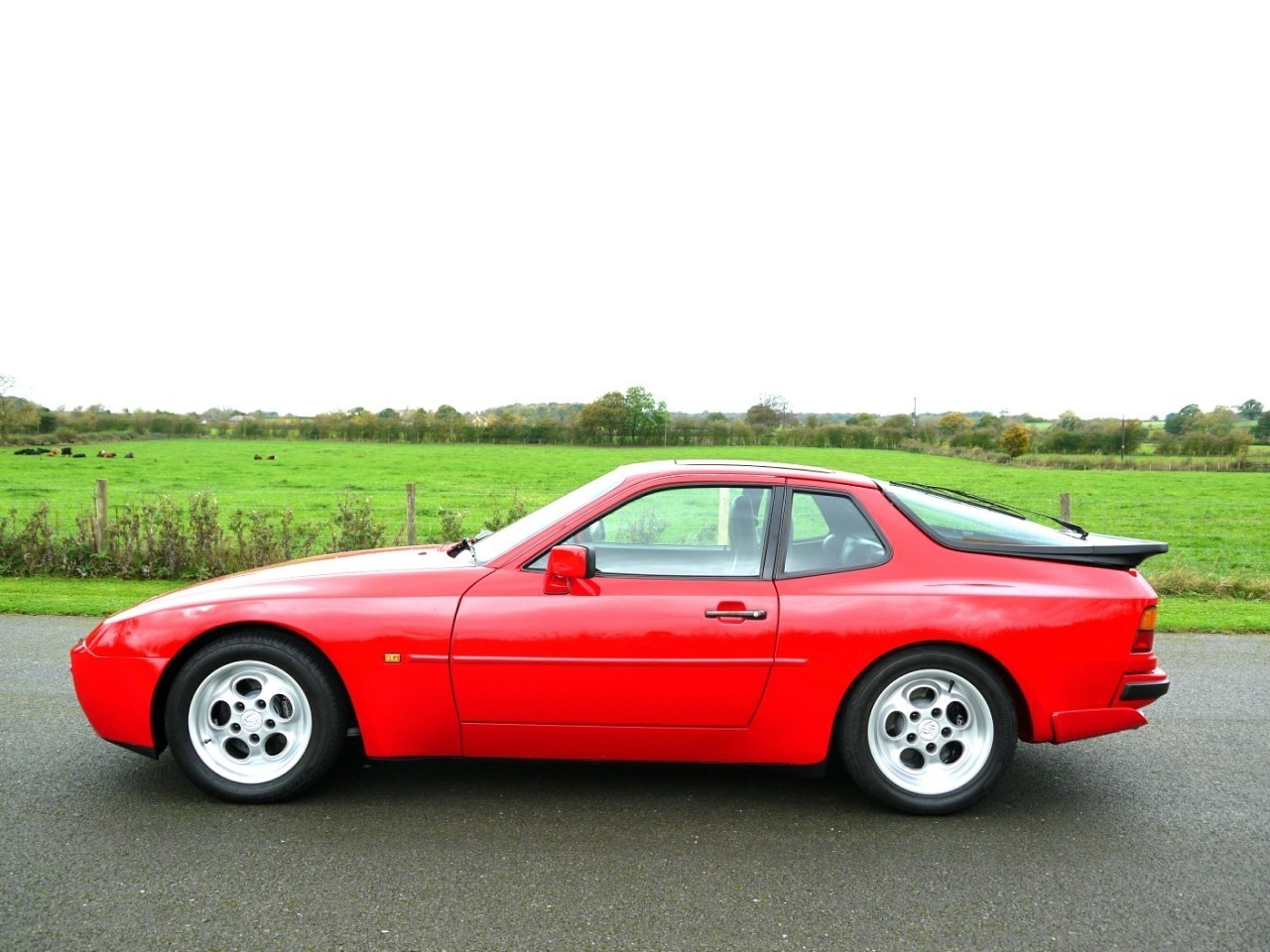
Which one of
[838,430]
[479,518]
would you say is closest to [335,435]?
[838,430]

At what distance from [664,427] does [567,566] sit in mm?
52386

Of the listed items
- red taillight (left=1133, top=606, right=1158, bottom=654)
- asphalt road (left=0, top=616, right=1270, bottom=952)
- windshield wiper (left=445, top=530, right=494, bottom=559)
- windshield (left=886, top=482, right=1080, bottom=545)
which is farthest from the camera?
windshield wiper (left=445, top=530, right=494, bottom=559)

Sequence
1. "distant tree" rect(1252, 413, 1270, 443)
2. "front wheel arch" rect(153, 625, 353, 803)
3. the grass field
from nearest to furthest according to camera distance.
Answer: "front wheel arch" rect(153, 625, 353, 803)
the grass field
"distant tree" rect(1252, 413, 1270, 443)

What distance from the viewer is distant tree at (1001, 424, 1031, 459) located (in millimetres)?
54938

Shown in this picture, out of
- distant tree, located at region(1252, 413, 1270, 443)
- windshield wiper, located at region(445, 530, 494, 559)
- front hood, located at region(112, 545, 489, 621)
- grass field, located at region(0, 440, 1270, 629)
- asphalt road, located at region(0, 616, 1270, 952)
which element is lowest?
grass field, located at region(0, 440, 1270, 629)

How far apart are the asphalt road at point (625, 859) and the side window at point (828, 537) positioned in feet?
3.45

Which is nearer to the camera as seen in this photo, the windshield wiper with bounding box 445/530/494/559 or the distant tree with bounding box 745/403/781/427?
the windshield wiper with bounding box 445/530/494/559

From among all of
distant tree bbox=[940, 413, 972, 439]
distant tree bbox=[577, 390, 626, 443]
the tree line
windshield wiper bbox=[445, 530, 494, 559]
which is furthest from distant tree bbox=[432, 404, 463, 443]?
windshield wiper bbox=[445, 530, 494, 559]

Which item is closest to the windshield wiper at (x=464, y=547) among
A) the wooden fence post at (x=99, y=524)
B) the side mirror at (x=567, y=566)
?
the side mirror at (x=567, y=566)

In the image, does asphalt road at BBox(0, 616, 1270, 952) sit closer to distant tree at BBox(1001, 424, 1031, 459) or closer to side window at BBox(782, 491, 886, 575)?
side window at BBox(782, 491, 886, 575)

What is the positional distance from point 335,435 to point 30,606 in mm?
61040

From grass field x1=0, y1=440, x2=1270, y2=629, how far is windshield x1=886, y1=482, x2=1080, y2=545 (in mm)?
4914

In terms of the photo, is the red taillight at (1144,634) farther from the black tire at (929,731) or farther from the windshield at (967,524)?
the black tire at (929,731)

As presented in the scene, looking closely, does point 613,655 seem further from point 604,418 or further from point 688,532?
point 604,418
